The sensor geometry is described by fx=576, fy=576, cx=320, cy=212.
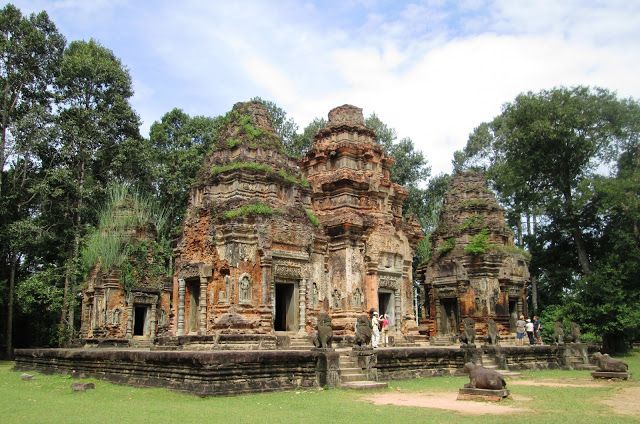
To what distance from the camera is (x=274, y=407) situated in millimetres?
9883

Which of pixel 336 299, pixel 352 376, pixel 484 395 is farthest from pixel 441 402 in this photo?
pixel 336 299

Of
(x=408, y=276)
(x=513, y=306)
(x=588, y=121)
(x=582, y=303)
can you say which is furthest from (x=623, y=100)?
(x=408, y=276)

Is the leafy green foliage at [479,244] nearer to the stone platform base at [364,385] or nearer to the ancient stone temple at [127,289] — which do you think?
the stone platform base at [364,385]

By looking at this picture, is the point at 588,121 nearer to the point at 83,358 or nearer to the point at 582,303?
the point at 582,303

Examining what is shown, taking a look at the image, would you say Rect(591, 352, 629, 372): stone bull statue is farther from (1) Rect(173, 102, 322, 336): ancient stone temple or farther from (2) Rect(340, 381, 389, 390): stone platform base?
(1) Rect(173, 102, 322, 336): ancient stone temple

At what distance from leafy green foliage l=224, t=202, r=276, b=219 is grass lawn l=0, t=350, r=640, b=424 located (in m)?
5.87

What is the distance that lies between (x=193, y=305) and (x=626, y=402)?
12.4 m

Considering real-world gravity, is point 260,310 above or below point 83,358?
above

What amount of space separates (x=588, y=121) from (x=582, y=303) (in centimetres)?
923

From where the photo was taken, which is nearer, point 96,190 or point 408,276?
point 408,276

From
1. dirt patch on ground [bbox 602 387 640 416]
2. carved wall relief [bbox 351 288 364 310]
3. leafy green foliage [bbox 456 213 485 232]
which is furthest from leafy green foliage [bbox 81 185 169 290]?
dirt patch on ground [bbox 602 387 640 416]

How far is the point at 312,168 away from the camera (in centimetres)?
2344

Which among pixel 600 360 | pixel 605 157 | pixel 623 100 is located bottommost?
pixel 600 360

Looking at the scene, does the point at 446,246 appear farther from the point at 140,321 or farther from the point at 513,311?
the point at 140,321
